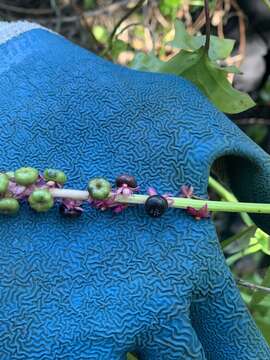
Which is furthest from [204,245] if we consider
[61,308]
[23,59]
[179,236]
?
[23,59]

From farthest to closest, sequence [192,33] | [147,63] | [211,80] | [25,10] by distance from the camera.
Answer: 1. [25,10]
2. [192,33]
3. [147,63]
4. [211,80]

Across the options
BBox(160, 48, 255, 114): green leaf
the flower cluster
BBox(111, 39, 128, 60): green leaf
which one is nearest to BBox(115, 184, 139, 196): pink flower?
the flower cluster

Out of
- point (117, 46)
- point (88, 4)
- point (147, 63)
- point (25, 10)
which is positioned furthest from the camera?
point (88, 4)

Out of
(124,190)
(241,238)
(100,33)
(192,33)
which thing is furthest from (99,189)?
(100,33)

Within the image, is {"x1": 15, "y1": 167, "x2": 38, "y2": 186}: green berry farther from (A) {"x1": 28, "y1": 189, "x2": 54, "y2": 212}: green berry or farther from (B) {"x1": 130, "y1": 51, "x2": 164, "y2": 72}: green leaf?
(B) {"x1": 130, "y1": 51, "x2": 164, "y2": 72}: green leaf

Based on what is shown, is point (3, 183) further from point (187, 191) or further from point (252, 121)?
point (252, 121)

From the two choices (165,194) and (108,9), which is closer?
(165,194)

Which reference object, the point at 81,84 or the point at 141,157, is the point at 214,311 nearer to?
the point at 141,157
